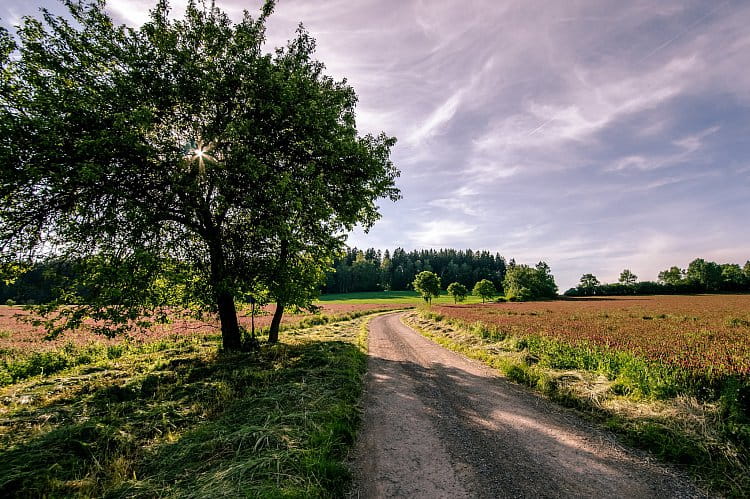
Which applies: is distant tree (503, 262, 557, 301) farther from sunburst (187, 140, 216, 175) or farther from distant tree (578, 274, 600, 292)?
sunburst (187, 140, 216, 175)

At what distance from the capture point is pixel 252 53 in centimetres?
1244

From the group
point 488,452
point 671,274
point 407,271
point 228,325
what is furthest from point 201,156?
point 671,274

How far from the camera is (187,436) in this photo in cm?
603

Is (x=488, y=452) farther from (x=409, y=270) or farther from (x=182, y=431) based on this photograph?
(x=409, y=270)

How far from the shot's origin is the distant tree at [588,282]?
351 feet

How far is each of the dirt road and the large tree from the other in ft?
24.7

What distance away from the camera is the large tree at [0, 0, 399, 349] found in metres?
9.44

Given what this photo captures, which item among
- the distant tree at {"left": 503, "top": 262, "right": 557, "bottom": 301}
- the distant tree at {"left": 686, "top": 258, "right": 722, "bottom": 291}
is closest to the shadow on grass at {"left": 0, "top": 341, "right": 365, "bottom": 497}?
the distant tree at {"left": 503, "top": 262, "right": 557, "bottom": 301}

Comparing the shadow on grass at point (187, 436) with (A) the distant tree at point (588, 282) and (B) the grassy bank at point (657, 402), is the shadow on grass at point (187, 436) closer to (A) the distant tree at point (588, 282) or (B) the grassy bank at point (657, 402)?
(B) the grassy bank at point (657, 402)

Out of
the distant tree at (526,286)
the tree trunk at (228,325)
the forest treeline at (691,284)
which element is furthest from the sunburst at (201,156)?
the forest treeline at (691,284)

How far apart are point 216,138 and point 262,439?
10408 millimetres

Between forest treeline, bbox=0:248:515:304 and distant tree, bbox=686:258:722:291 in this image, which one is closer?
distant tree, bbox=686:258:722:291

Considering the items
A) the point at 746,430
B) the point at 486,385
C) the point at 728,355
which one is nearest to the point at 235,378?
the point at 486,385

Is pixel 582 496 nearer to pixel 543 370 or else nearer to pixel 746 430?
pixel 746 430
